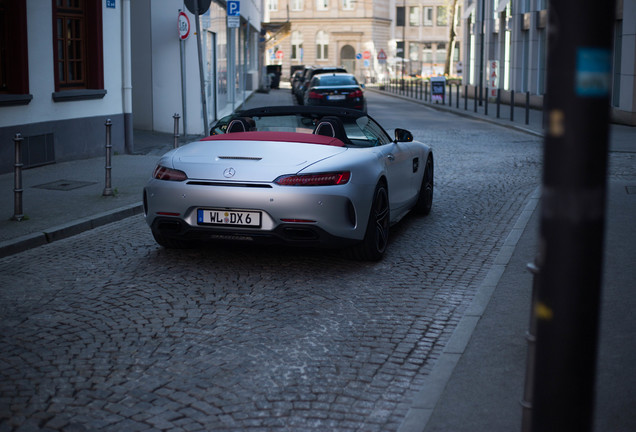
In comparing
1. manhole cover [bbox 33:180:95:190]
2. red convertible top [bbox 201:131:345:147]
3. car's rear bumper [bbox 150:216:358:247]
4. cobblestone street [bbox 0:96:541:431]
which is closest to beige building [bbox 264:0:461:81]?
manhole cover [bbox 33:180:95:190]

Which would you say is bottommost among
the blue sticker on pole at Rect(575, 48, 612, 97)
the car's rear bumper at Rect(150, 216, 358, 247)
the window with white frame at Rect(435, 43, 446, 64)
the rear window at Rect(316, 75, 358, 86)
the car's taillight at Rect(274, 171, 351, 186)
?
the car's rear bumper at Rect(150, 216, 358, 247)

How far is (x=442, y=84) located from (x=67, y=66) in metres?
26.2

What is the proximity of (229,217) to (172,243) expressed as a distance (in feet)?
3.53

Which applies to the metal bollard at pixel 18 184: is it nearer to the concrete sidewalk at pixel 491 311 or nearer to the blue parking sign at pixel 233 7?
the concrete sidewalk at pixel 491 311

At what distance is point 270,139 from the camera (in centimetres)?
779

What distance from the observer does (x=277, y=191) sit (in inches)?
274

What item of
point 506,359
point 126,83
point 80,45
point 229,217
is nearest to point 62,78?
point 80,45

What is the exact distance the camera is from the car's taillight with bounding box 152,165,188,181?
7.29 m

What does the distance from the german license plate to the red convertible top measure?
0.96 metres

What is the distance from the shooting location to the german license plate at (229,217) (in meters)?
7.04

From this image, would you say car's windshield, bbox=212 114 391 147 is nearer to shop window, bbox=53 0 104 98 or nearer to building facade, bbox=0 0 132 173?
building facade, bbox=0 0 132 173

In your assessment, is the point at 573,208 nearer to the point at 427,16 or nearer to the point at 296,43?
the point at 296,43

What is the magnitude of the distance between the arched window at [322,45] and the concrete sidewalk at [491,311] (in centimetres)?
9081

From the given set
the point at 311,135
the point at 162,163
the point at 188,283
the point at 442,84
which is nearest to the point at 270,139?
the point at 311,135
